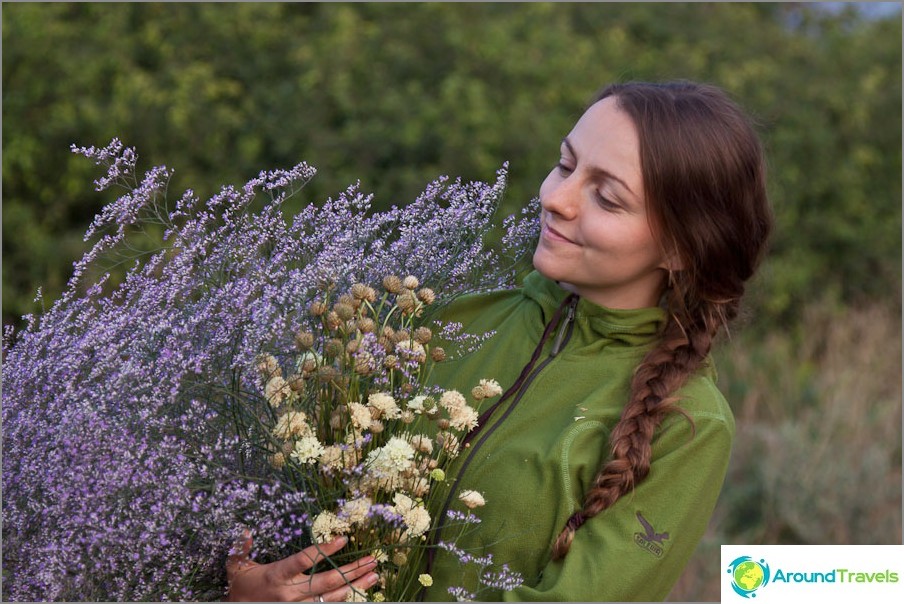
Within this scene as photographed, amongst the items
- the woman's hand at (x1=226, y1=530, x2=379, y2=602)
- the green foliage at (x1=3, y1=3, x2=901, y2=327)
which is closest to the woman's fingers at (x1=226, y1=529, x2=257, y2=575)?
the woman's hand at (x1=226, y1=530, x2=379, y2=602)

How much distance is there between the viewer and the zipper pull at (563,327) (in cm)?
198

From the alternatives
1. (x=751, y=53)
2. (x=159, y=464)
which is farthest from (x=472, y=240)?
(x=751, y=53)

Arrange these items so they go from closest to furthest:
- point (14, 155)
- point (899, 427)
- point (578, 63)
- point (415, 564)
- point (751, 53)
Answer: point (415, 564) < point (14, 155) < point (899, 427) < point (578, 63) < point (751, 53)

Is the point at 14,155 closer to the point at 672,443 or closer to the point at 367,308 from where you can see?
the point at 367,308

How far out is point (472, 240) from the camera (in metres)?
1.95

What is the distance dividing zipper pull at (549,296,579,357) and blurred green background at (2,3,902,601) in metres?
2.34

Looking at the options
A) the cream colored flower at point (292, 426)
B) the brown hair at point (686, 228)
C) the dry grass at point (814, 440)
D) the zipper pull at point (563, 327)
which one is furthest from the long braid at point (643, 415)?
the dry grass at point (814, 440)

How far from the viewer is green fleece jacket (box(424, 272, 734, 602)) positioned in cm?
173

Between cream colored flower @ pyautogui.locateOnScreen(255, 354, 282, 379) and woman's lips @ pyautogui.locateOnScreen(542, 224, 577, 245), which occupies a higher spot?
woman's lips @ pyautogui.locateOnScreen(542, 224, 577, 245)

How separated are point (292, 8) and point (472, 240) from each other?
3.72m

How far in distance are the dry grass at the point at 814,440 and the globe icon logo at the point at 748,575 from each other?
7.01 ft

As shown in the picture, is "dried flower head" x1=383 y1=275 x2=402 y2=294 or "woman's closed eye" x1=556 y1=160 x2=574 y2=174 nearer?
"dried flower head" x1=383 y1=275 x2=402 y2=294

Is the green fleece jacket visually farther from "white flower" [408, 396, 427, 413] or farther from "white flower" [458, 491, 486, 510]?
"white flower" [408, 396, 427, 413]

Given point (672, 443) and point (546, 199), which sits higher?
point (546, 199)
